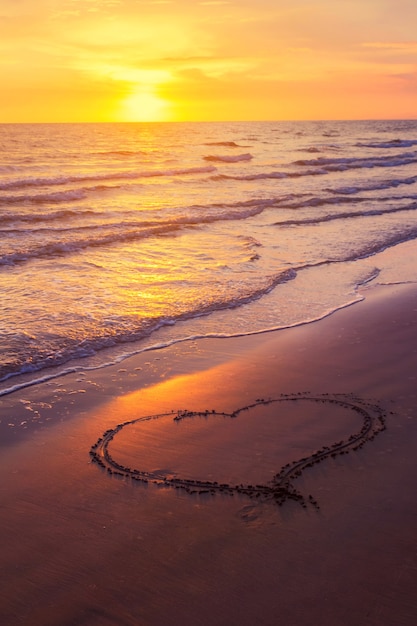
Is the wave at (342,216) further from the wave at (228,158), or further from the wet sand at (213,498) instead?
the wave at (228,158)

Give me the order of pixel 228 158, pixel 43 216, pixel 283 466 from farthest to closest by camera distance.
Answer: pixel 228 158 < pixel 43 216 < pixel 283 466

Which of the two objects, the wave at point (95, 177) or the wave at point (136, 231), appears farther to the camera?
the wave at point (95, 177)

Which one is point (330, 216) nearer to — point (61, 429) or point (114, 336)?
point (114, 336)

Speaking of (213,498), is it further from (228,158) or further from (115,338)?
(228,158)

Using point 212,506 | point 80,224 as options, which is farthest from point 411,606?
point 80,224

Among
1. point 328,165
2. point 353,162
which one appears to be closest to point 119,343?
point 328,165

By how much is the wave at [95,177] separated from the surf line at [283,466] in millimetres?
24040

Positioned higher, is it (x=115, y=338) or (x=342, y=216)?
(x=342, y=216)

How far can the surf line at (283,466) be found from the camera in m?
4.56

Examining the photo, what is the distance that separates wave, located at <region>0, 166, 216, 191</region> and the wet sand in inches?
924

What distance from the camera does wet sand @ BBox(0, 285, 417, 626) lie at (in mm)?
3529

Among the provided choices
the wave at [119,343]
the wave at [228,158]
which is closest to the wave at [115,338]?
the wave at [119,343]

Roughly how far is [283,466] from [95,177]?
29.1m

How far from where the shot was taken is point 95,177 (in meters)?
32.2
